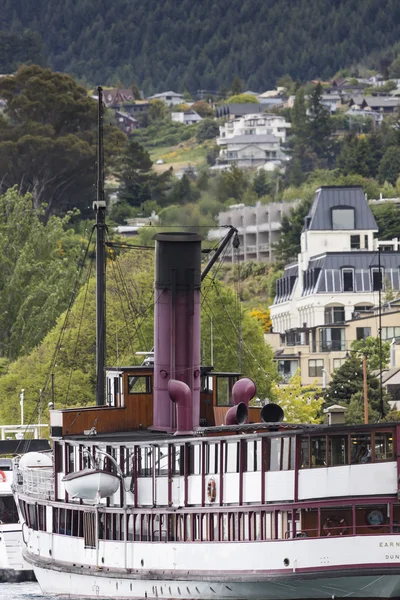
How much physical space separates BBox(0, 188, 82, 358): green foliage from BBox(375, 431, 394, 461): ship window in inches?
2675

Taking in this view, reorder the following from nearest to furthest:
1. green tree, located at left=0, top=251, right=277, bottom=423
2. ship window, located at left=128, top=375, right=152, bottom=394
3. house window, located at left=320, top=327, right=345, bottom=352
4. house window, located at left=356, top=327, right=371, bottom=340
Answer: ship window, located at left=128, top=375, right=152, bottom=394 < green tree, located at left=0, top=251, right=277, bottom=423 < house window, located at left=356, top=327, right=371, bottom=340 < house window, located at left=320, top=327, right=345, bottom=352

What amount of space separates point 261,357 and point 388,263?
54.0 meters

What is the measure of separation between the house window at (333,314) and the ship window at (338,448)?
93250 millimetres

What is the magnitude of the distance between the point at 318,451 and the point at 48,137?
5319 inches

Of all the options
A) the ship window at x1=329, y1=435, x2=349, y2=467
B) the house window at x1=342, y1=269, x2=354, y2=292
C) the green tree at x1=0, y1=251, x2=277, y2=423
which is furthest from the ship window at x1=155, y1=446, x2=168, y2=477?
the house window at x1=342, y1=269, x2=354, y2=292

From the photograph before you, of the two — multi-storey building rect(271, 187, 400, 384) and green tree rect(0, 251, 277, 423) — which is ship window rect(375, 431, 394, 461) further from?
multi-storey building rect(271, 187, 400, 384)

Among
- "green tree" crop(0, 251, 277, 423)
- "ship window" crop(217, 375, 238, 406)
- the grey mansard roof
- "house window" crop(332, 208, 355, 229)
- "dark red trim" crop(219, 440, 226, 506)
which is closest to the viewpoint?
"dark red trim" crop(219, 440, 226, 506)

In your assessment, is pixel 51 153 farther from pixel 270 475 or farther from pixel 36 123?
pixel 270 475

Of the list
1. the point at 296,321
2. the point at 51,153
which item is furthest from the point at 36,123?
the point at 296,321

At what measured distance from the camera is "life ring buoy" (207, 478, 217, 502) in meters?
51.4

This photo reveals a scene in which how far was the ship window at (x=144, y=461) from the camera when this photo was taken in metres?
53.4

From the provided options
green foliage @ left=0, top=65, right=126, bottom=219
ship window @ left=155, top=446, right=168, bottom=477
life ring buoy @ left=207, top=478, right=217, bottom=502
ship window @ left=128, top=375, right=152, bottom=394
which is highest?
green foliage @ left=0, top=65, right=126, bottom=219

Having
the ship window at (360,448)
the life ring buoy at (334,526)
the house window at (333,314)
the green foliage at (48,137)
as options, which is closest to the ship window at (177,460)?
the life ring buoy at (334,526)

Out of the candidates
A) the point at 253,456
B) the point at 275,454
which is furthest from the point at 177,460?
the point at 275,454
